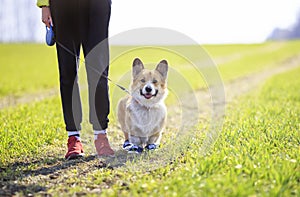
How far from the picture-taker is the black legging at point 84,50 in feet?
13.1

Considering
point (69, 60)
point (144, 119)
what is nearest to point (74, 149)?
point (144, 119)

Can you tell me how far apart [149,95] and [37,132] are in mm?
1914

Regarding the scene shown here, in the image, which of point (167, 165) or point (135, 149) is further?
point (135, 149)

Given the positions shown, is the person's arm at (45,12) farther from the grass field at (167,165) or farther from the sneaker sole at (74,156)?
the sneaker sole at (74,156)

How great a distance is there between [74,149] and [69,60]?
39.8 inches

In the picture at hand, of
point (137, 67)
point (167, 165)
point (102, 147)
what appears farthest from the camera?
point (137, 67)

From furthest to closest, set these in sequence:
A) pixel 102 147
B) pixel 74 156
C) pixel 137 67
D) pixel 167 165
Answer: pixel 137 67
pixel 102 147
pixel 74 156
pixel 167 165

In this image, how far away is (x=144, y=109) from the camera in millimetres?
4426

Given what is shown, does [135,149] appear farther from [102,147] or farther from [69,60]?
[69,60]

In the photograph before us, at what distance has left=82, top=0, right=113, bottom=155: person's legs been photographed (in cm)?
401

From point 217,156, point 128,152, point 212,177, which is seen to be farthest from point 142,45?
point 212,177

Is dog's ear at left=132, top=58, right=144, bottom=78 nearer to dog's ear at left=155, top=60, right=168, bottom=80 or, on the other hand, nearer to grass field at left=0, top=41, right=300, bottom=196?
dog's ear at left=155, top=60, right=168, bottom=80

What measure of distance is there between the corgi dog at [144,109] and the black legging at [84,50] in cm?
36

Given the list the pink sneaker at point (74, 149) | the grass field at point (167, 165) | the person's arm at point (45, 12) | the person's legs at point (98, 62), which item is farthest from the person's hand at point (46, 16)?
the pink sneaker at point (74, 149)
